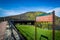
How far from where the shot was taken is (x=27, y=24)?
249 cm

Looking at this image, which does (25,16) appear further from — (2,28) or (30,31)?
(2,28)

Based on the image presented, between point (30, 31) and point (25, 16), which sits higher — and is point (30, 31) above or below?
below

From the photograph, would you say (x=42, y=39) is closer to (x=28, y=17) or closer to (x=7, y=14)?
(x=28, y=17)

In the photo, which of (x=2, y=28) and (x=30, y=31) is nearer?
(x=30, y=31)

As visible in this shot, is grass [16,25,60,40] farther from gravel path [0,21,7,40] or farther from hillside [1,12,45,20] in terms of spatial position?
gravel path [0,21,7,40]

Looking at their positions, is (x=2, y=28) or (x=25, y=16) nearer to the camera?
(x=25, y=16)

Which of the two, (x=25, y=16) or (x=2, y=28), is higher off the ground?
(x=25, y=16)

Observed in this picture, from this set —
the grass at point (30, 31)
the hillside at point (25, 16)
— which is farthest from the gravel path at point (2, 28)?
the grass at point (30, 31)

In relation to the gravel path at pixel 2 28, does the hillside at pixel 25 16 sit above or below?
above

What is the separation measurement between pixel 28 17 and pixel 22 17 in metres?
0.12

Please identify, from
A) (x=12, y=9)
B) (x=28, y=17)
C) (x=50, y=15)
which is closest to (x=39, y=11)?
(x=28, y=17)

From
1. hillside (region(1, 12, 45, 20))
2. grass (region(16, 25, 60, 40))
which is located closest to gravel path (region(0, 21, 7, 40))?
hillside (region(1, 12, 45, 20))

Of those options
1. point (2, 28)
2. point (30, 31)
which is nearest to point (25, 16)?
point (30, 31)

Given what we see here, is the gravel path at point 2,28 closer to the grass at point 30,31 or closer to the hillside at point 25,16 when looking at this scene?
the hillside at point 25,16
